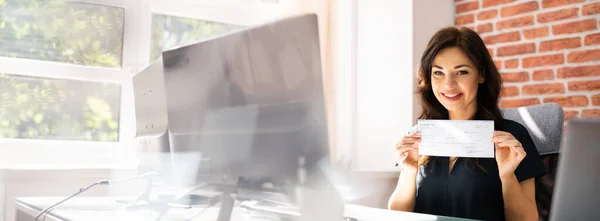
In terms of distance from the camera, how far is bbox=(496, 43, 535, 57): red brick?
290 centimetres

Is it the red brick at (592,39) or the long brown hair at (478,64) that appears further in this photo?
the red brick at (592,39)

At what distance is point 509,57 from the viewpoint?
118 inches

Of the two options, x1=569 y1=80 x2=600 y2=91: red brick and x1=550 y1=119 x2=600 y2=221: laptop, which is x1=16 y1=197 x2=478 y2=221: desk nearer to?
x1=550 y1=119 x2=600 y2=221: laptop

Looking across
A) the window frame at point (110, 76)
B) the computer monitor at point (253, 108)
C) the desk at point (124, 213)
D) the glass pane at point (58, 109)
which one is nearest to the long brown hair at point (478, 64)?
the desk at point (124, 213)

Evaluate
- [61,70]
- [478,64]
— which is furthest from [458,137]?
[61,70]

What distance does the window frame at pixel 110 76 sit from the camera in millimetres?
2678

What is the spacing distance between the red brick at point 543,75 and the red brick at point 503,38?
20 centimetres

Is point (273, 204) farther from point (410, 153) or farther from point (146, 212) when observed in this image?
point (410, 153)

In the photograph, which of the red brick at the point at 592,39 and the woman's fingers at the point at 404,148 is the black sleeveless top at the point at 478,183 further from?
the red brick at the point at 592,39

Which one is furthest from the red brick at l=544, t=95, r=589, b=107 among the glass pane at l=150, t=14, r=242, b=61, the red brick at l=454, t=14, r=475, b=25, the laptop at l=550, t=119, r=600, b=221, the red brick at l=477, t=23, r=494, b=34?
the laptop at l=550, t=119, r=600, b=221

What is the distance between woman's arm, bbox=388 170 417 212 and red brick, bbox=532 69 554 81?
1.37m

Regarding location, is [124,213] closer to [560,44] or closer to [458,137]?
[458,137]

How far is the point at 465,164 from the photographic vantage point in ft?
5.59

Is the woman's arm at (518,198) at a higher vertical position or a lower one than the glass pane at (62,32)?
lower
